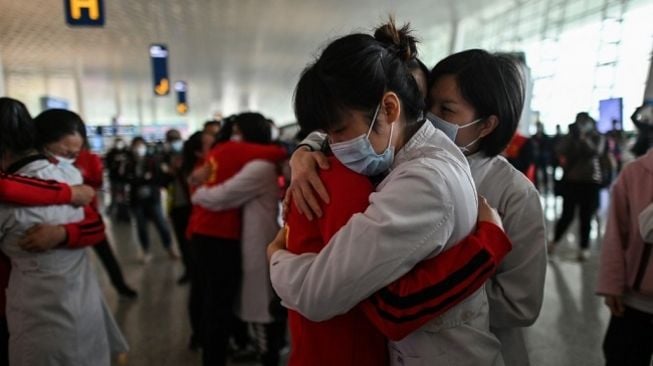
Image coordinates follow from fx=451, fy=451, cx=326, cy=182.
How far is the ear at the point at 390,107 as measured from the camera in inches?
33.7

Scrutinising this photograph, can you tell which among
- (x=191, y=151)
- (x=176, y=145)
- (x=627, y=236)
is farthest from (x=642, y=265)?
(x=176, y=145)

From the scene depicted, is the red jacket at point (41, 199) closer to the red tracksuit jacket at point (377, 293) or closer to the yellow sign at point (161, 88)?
the red tracksuit jacket at point (377, 293)

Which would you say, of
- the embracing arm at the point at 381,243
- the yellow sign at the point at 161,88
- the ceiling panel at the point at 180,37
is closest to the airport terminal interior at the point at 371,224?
the embracing arm at the point at 381,243

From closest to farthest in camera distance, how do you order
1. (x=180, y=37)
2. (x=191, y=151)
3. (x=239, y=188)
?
(x=239, y=188) → (x=191, y=151) → (x=180, y=37)

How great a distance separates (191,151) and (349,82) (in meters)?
3.10

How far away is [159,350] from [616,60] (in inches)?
141

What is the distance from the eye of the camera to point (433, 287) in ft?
2.64

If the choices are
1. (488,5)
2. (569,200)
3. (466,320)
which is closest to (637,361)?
(466,320)

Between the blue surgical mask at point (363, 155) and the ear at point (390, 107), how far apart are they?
12 mm

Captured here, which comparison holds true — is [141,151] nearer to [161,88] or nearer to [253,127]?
[161,88]

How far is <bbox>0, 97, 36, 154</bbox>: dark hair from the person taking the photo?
158 centimetres

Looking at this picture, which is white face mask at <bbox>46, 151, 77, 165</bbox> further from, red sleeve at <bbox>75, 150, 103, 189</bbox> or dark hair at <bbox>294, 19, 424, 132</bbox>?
red sleeve at <bbox>75, 150, 103, 189</bbox>

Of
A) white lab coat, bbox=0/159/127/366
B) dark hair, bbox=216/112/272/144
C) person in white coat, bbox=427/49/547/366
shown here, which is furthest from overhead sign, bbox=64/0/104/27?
person in white coat, bbox=427/49/547/366

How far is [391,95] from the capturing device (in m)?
0.86
